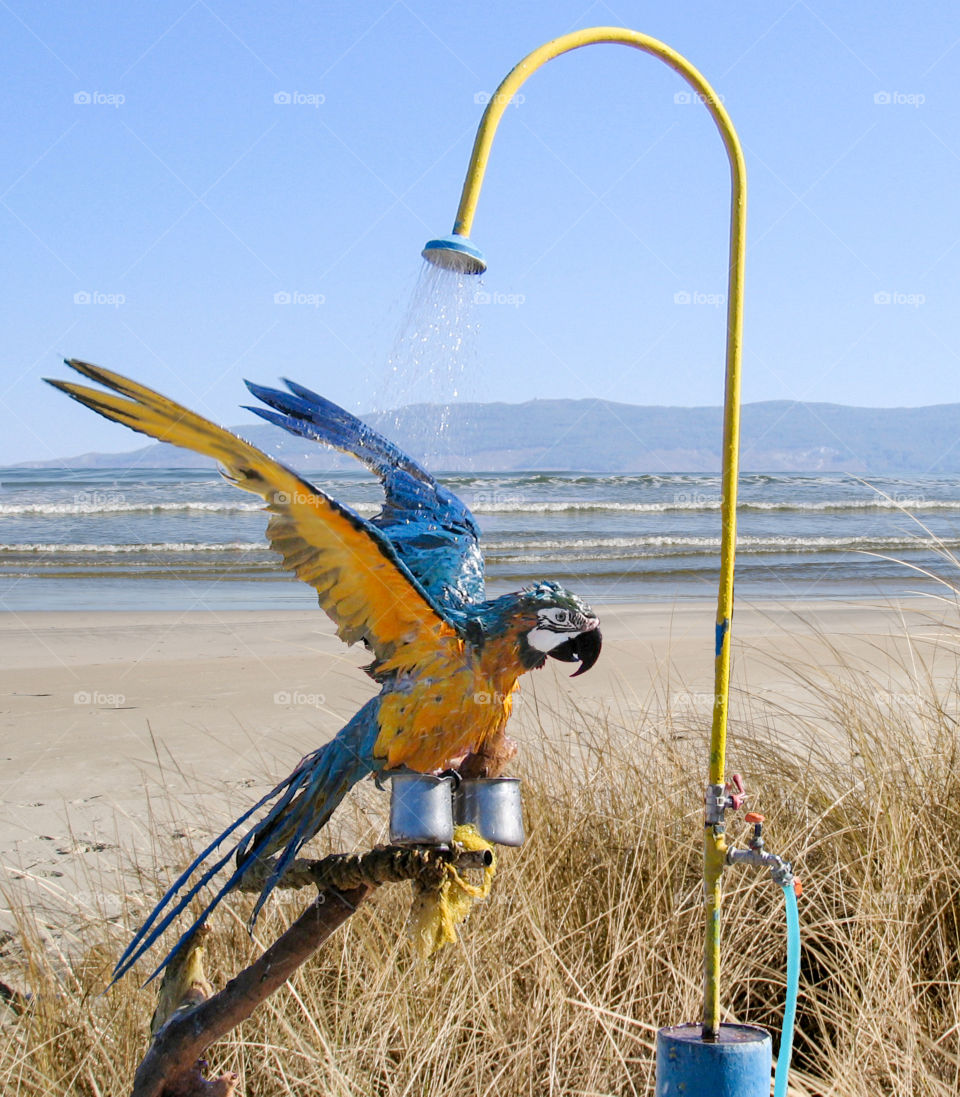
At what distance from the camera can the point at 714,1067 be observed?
5.65 feet

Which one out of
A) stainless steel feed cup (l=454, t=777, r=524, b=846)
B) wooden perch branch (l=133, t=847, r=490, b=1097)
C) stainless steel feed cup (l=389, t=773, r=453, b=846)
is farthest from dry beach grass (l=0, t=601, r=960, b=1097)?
stainless steel feed cup (l=389, t=773, r=453, b=846)

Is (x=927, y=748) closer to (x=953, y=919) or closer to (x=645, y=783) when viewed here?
(x=953, y=919)

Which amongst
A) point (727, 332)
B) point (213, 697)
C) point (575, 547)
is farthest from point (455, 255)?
point (575, 547)

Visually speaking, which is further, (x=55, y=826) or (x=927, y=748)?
(x=55, y=826)

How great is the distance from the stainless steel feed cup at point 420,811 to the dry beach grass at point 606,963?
0.88m

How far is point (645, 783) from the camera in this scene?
3.45 m

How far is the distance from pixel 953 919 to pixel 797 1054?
62 centimetres

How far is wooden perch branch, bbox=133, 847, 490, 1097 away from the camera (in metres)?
1.78

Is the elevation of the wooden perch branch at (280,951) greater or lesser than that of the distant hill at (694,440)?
lesser

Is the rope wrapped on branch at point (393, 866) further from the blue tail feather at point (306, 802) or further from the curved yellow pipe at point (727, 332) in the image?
the curved yellow pipe at point (727, 332)

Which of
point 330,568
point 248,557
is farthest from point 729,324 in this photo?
point 248,557

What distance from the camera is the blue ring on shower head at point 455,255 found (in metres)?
1.76

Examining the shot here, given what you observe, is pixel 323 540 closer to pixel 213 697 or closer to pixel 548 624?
pixel 548 624

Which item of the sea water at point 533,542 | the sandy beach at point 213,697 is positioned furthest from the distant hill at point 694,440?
the sandy beach at point 213,697
